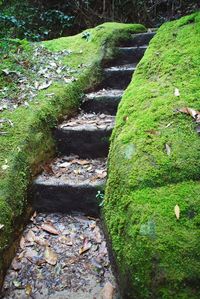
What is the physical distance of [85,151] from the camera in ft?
12.1

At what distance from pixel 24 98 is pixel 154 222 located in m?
2.61

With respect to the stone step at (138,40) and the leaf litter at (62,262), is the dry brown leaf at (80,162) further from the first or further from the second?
the stone step at (138,40)

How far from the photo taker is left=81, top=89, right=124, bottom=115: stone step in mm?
4133

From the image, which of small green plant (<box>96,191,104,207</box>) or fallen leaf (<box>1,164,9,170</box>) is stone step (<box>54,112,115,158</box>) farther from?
fallen leaf (<box>1,164,9,170</box>)

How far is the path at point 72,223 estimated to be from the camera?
2533mm

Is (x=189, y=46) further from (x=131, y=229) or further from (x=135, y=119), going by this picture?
(x=131, y=229)

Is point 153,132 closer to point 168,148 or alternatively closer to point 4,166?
point 168,148

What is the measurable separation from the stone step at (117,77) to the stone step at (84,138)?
Answer: 1.07m

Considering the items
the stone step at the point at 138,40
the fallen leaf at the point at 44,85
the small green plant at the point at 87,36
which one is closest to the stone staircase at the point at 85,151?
the stone step at the point at 138,40

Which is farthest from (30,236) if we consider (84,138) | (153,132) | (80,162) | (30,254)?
(153,132)

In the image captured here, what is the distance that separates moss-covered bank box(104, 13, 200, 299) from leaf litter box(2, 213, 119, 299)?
0.41 metres

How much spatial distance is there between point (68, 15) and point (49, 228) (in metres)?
7.31

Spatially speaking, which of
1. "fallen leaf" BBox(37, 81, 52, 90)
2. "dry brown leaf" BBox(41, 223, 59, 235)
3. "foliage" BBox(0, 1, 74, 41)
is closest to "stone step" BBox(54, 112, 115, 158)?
"fallen leaf" BBox(37, 81, 52, 90)

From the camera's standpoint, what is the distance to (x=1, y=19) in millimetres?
8016
